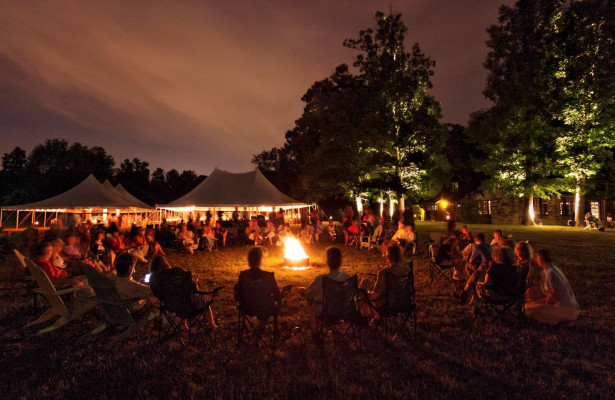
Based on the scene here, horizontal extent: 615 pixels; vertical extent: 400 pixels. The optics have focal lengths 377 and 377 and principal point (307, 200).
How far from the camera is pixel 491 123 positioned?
25.8 metres

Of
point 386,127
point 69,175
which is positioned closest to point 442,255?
point 386,127

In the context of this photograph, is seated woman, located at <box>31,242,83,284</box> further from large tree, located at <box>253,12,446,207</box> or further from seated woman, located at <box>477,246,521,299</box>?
large tree, located at <box>253,12,446,207</box>

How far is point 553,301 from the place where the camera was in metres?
4.76

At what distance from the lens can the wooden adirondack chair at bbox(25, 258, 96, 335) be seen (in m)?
4.67

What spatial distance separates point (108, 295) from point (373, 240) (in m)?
9.23

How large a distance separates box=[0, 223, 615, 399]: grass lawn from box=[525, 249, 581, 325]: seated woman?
0.16 m

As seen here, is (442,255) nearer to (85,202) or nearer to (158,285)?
(158,285)

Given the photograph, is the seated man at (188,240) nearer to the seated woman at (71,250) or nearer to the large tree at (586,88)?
the seated woman at (71,250)

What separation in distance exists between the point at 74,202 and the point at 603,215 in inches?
1401

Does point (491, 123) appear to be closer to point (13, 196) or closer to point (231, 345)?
point (231, 345)

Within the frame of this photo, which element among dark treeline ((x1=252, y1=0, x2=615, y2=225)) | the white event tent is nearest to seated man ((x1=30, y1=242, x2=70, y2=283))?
the white event tent

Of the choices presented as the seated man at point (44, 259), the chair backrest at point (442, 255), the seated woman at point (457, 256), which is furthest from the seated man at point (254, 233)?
the seated man at point (44, 259)

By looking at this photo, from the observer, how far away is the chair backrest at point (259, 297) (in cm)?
427

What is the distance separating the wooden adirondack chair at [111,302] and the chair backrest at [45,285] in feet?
2.24
